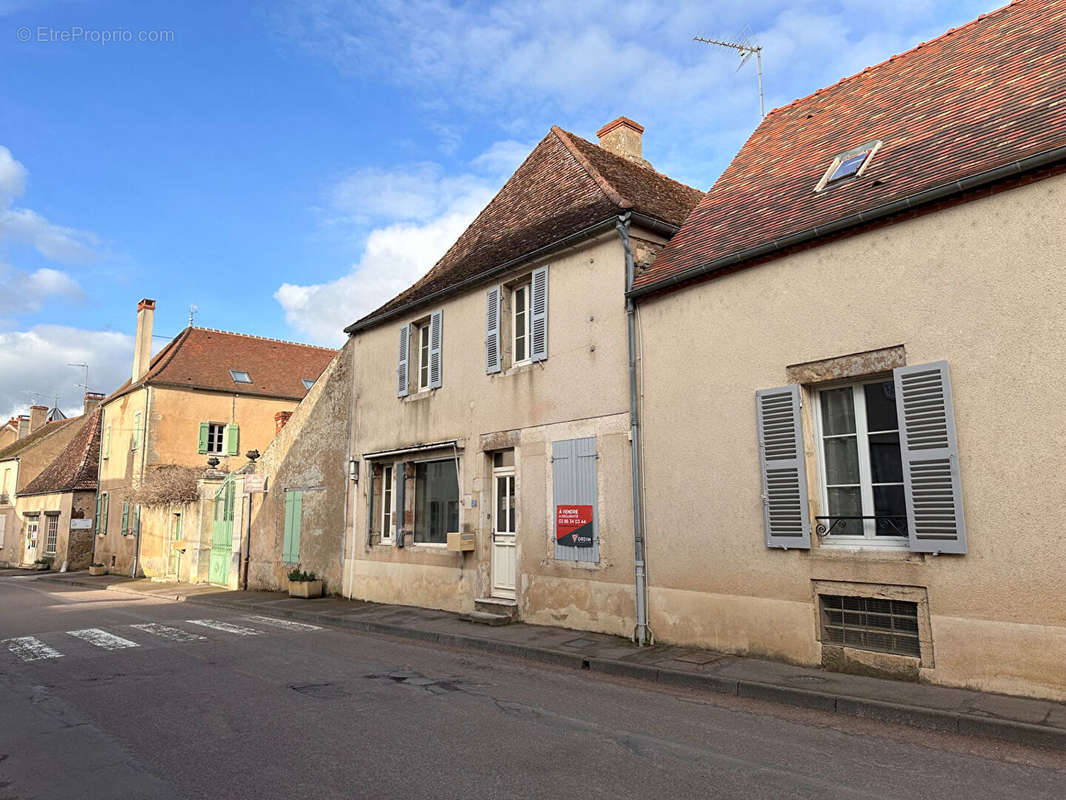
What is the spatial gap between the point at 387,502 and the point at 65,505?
23.1m

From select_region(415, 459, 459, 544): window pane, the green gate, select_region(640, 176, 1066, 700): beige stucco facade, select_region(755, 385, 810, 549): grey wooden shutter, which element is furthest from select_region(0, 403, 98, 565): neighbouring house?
→ select_region(755, 385, 810, 549): grey wooden shutter

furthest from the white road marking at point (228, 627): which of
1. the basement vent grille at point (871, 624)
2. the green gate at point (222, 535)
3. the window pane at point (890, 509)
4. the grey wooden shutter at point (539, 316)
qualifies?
the window pane at point (890, 509)

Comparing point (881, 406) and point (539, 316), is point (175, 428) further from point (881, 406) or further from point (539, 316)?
point (881, 406)

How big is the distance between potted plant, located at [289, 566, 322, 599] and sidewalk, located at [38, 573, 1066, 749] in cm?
252

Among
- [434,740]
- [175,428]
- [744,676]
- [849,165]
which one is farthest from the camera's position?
[175,428]

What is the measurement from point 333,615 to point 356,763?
806cm

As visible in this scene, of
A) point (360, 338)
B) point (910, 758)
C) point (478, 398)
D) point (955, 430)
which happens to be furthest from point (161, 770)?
point (360, 338)

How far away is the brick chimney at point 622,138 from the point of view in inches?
578

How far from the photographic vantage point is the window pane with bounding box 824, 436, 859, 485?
7555 millimetres

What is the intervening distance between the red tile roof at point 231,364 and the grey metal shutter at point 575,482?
20.6m

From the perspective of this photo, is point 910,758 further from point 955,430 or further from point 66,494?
point 66,494

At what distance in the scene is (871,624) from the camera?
7.06 meters

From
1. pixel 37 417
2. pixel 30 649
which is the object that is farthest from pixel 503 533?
pixel 37 417

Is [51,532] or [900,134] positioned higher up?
[900,134]
